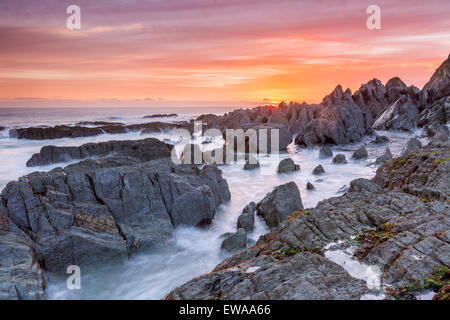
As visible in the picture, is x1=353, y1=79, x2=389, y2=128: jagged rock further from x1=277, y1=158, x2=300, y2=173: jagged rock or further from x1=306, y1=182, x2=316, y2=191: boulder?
x1=306, y1=182, x2=316, y2=191: boulder

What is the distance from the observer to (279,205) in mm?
18625

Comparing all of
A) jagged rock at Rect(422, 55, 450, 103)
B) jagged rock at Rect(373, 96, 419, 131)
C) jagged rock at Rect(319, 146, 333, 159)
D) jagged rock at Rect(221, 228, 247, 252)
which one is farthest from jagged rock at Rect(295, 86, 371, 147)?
jagged rock at Rect(221, 228, 247, 252)

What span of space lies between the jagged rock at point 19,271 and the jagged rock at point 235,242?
8.71 m

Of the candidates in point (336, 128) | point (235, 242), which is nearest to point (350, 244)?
point (235, 242)

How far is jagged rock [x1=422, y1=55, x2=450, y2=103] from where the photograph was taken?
60250 millimetres

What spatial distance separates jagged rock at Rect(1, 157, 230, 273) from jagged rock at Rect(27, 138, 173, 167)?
43.8 ft

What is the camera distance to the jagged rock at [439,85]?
198ft

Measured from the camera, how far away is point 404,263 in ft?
25.1

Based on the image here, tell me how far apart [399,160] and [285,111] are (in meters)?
58.3

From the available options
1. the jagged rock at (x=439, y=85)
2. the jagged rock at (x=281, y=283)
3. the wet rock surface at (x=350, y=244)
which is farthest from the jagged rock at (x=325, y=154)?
the jagged rock at (x=439, y=85)

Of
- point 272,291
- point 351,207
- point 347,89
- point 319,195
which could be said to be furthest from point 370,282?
point 347,89

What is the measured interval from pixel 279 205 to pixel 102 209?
1067cm

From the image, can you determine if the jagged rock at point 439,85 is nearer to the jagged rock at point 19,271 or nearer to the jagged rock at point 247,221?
the jagged rock at point 247,221

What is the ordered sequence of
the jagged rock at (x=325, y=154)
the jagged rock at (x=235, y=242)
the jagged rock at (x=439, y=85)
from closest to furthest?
the jagged rock at (x=235, y=242) < the jagged rock at (x=325, y=154) < the jagged rock at (x=439, y=85)
